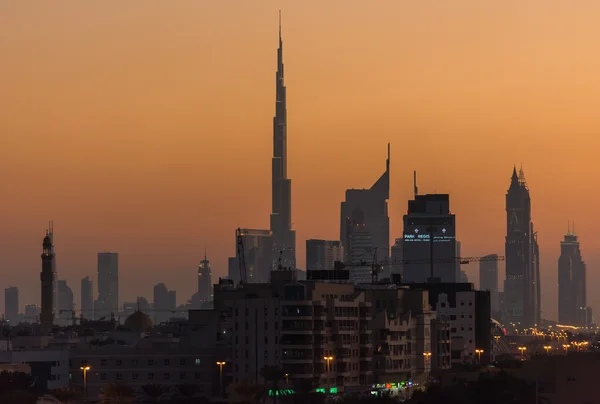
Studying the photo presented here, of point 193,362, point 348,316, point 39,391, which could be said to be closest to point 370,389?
point 348,316

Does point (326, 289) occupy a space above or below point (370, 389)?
above

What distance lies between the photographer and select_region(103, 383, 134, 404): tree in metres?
155

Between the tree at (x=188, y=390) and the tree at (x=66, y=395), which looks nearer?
the tree at (x=66, y=395)

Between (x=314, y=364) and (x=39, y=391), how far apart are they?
30.1 metres

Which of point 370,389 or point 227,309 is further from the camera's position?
point 227,309

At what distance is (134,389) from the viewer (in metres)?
175

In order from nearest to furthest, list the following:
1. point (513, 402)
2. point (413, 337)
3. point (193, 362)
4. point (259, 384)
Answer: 1. point (513, 402)
2. point (259, 384)
3. point (193, 362)
4. point (413, 337)

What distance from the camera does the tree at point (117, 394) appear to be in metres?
155

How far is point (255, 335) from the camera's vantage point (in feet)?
577

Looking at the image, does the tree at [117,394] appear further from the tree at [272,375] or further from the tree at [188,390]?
the tree at [272,375]

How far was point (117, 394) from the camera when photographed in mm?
156250

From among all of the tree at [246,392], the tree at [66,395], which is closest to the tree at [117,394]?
the tree at [66,395]

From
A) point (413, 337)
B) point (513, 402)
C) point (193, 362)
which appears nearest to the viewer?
point (513, 402)

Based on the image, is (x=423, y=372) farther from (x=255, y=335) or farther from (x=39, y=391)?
(x=39, y=391)
